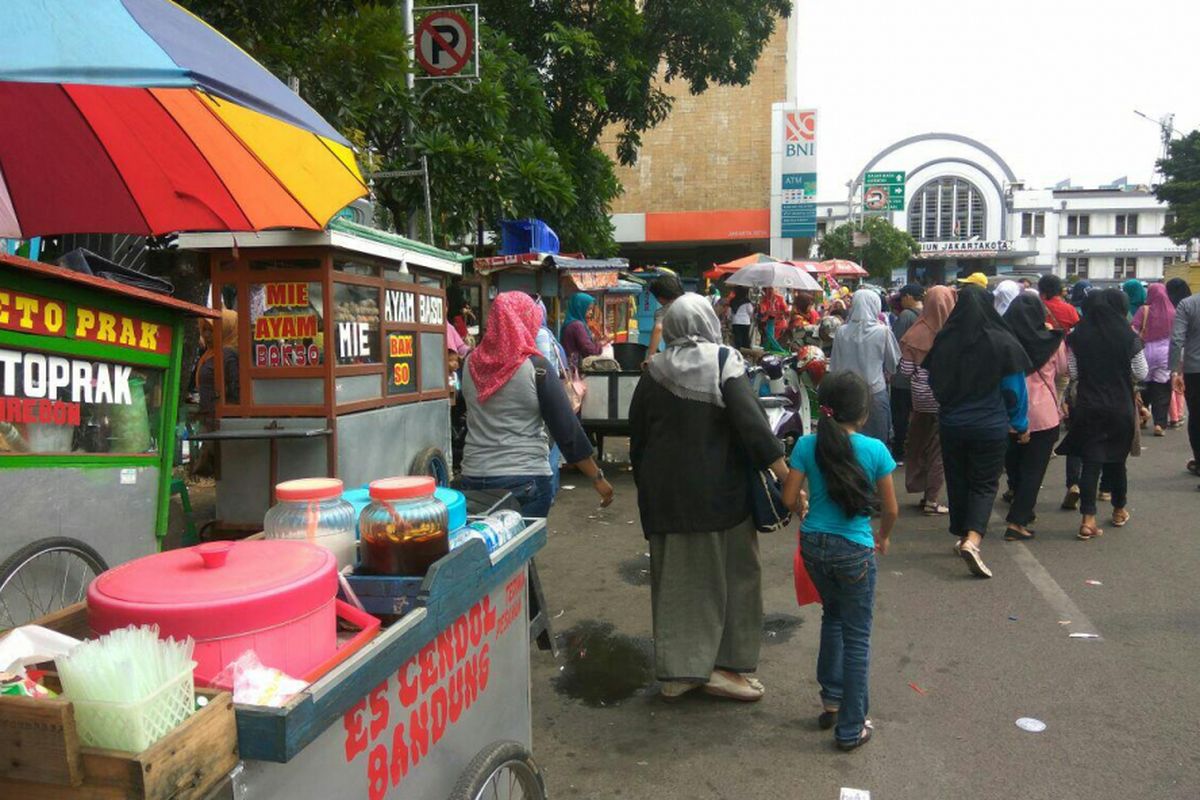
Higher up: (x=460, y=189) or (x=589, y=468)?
(x=460, y=189)

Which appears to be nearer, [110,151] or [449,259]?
[110,151]

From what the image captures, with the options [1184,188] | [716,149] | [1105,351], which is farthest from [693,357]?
[1184,188]

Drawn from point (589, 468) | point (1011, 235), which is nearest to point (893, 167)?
point (1011, 235)

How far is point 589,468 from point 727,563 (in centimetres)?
77

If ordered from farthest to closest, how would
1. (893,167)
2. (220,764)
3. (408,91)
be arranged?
(893,167)
(408,91)
(220,764)

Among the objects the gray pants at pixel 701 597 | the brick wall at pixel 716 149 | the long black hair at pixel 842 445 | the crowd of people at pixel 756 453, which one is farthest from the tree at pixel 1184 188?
the gray pants at pixel 701 597

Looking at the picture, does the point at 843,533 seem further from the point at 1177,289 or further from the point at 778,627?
the point at 1177,289

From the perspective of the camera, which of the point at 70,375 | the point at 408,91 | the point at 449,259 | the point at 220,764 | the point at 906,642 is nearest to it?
the point at 220,764

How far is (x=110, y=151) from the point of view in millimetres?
4012

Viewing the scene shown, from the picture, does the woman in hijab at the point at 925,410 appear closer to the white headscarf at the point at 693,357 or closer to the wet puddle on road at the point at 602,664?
the wet puddle on road at the point at 602,664

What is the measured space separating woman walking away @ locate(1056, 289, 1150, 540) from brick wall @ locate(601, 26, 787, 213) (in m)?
27.2

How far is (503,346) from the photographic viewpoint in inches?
173

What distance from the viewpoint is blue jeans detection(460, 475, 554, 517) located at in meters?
4.46

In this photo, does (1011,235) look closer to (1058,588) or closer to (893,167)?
(893,167)
